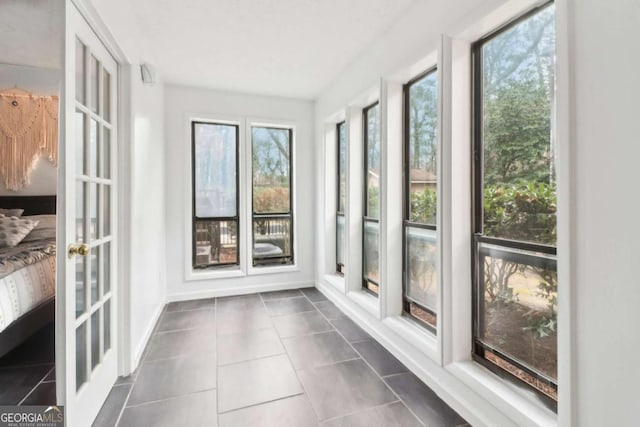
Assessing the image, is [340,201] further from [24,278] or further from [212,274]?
[24,278]

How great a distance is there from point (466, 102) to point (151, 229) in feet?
9.12

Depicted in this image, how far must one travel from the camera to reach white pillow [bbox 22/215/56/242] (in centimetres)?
271

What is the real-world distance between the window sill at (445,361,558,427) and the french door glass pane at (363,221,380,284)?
1.33 meters

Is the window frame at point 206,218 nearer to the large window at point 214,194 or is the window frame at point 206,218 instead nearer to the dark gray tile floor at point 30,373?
the large window at point 214,194

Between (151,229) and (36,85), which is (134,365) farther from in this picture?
(36,85)

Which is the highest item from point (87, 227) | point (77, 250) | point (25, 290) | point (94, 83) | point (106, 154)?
point (94, 83)

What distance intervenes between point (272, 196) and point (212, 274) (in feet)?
4.21

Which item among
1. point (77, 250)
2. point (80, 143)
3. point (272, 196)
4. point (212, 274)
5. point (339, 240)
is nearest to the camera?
point (77, 250)

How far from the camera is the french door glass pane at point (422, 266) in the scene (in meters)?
2.15

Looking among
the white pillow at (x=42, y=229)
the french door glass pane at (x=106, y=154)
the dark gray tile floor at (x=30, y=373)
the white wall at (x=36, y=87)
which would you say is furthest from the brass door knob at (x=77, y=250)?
the white pillow at (x=42, y=229)

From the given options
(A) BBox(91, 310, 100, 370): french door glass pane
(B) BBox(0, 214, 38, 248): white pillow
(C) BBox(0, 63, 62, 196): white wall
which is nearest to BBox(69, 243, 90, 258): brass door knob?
(A) BBox(91, 310, 100, 370): french door glass pane

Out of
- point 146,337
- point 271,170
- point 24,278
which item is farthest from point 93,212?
point 271,170

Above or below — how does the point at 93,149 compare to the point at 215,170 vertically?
below

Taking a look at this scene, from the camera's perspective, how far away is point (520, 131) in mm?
1550
